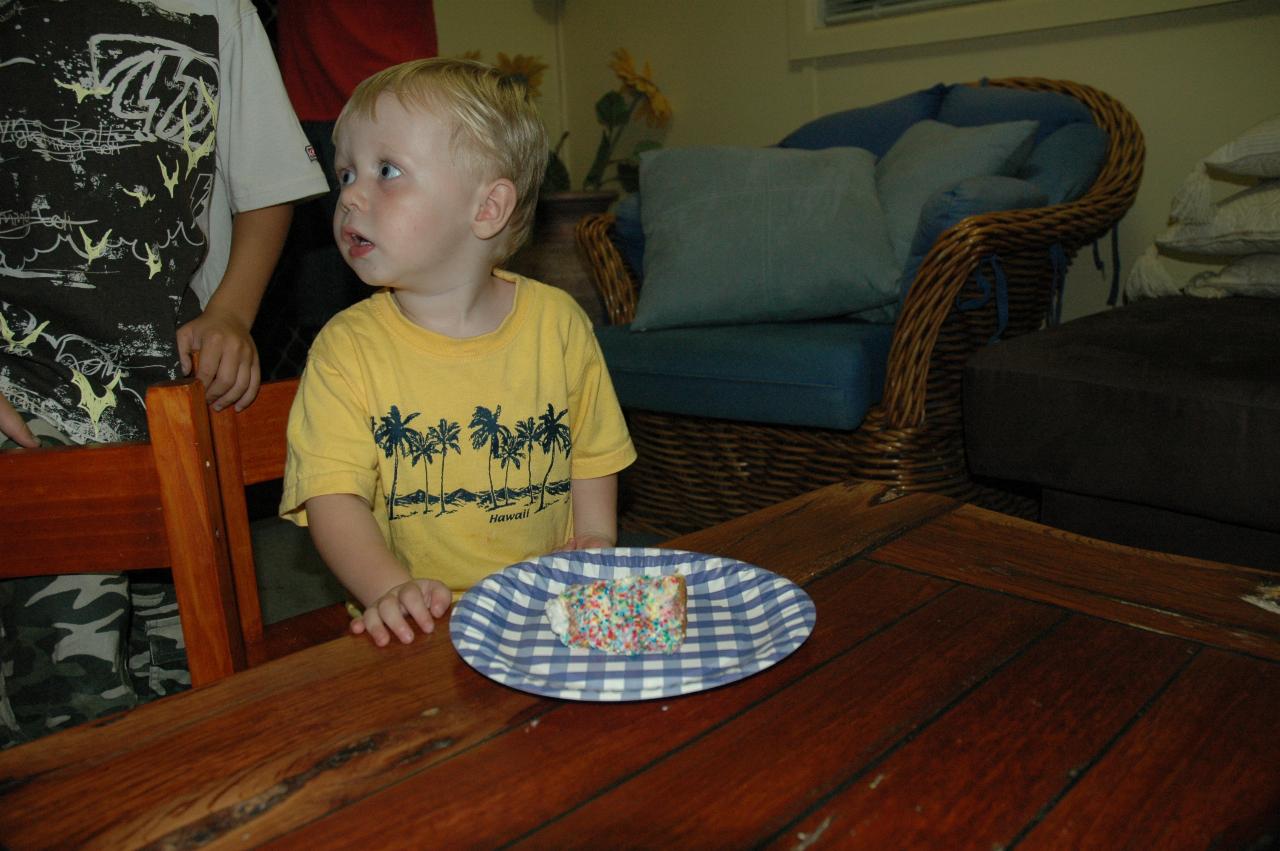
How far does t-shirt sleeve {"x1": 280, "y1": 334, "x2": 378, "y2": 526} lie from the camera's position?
0.98 m

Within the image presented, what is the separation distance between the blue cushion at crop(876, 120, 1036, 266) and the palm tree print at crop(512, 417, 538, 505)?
1.44 meters

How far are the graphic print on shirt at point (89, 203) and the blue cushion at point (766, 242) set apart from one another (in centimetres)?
137

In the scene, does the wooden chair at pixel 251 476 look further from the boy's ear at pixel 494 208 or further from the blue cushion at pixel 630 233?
the blue cushion at pixel 630 233

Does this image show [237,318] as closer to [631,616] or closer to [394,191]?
[394,191]

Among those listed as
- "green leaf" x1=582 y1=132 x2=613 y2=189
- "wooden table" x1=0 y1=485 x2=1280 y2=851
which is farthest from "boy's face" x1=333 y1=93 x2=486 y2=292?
"green leaf" x1=582 y1=132 x2=613 y2=189

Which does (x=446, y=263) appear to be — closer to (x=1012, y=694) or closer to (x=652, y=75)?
(x=1012, y=694)

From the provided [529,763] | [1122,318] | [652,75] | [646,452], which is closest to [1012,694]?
[529,763]

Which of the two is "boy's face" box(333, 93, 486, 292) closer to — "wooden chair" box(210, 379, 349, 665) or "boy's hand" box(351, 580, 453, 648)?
"wooden chair" box(210, 379, 349, 665)

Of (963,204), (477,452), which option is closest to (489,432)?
(477,452)

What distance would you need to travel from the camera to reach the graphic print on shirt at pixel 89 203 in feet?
3.51

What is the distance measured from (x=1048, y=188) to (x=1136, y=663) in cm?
189

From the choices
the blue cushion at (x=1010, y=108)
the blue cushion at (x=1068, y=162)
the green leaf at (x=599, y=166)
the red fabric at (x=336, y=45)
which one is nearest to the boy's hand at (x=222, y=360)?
the red fabric at (x=336, y=45)

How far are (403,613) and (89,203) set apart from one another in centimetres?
61

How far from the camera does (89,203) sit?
109cm
